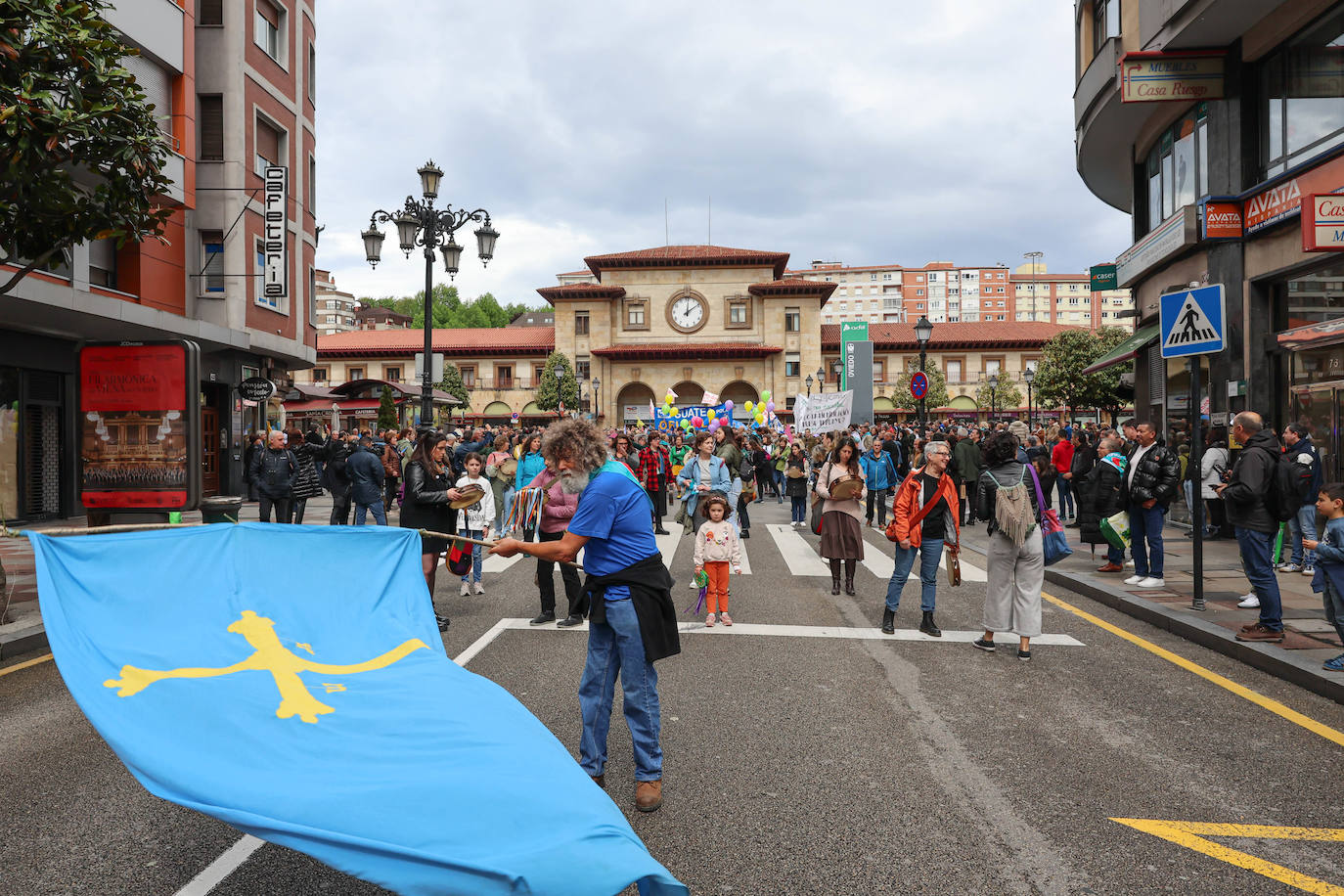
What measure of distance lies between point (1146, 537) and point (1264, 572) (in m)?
3.42

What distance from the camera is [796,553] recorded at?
14047mm

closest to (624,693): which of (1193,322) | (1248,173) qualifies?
(1193,322)

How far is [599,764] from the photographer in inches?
176

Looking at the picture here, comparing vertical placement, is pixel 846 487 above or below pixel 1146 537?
above

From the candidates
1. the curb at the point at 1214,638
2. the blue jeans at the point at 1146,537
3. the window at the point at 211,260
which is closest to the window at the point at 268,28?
the window at the point at 211,260

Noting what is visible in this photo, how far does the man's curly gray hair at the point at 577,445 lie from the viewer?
445 cm

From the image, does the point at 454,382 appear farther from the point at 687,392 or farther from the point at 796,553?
the point at 796,553

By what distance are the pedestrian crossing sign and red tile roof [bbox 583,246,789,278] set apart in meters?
55.6

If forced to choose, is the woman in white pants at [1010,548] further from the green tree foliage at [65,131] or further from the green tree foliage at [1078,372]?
the green tree foliage at [1078,372]

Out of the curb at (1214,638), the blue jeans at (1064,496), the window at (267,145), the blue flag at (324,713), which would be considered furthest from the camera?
the window at (267,145)

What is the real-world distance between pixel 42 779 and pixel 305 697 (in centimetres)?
224

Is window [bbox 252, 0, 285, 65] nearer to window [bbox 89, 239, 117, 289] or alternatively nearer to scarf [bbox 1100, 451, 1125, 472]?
window [bbox 89, 239, 117, 289]

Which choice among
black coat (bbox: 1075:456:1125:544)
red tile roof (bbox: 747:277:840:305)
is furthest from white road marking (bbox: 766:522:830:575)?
red tile roof (bbox: 747:277:840:305)

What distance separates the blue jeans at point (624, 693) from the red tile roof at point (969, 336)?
211 ft
